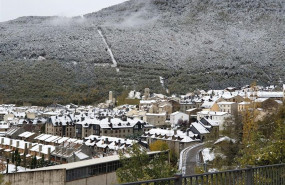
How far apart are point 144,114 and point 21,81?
186 ft

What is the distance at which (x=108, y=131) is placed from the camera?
55375mm

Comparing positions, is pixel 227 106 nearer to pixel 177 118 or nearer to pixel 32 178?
pixel 177 118

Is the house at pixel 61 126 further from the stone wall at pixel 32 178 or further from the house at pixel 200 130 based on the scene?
the stone wall at pixel 32 178

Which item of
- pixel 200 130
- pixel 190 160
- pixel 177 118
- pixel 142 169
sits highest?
pixel 142 169

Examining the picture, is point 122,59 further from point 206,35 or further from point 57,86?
point 206,35

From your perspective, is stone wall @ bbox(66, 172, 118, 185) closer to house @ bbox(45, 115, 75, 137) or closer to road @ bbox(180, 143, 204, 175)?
road @ bbox(180, 143, 204, 175)

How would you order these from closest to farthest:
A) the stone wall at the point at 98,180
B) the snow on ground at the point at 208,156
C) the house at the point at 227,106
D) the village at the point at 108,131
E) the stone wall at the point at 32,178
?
the stone wall at the point at 32,178, the stone wall at the point at 98,180, the snow on ground at the point at 208,156, the village at the point at 108,131, the house at the point at 227,106

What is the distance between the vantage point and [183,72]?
138 m

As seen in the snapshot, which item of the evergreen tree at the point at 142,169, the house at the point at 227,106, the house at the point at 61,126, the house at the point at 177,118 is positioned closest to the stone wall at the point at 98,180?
the evergreen tree at the point at 142,169

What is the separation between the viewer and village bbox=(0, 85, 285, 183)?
3941cm

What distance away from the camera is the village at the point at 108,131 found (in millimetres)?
39406

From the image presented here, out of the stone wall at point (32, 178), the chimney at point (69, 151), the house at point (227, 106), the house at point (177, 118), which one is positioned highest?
the house at point (227, 106)

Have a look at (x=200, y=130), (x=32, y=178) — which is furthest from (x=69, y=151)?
(x=32, y=178)

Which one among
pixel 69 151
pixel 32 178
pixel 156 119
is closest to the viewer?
pixel 32 178
